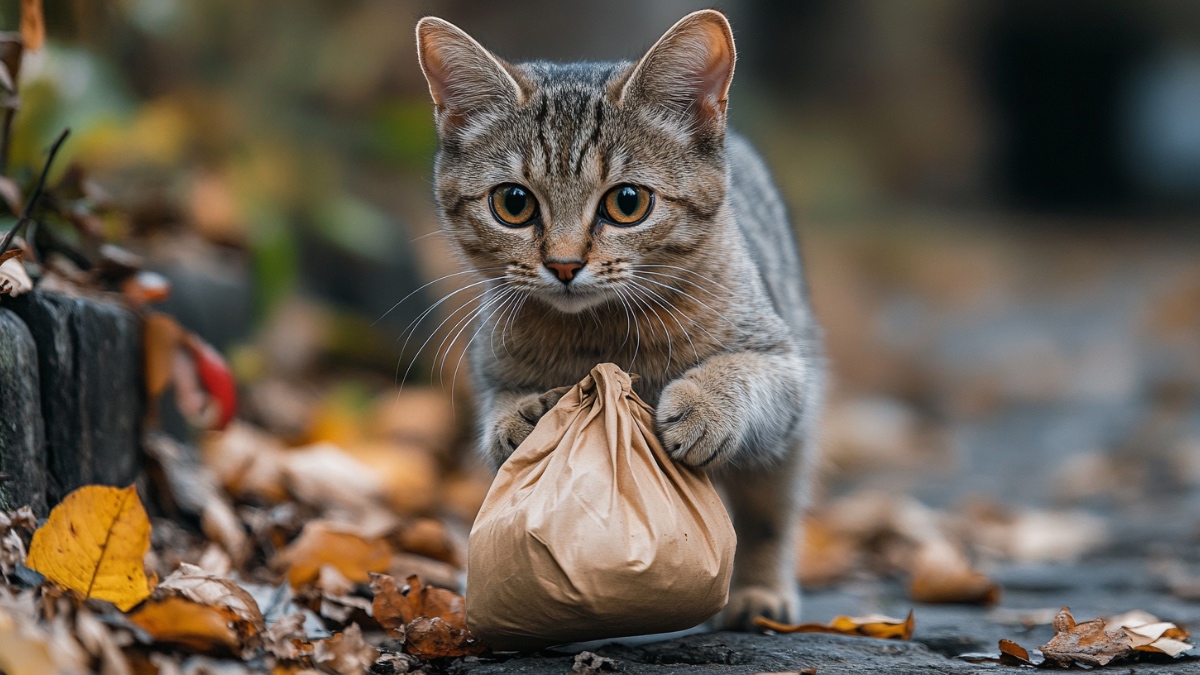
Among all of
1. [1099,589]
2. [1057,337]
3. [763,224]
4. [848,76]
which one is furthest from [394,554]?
[848,76]

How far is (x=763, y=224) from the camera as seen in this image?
354 centimetres

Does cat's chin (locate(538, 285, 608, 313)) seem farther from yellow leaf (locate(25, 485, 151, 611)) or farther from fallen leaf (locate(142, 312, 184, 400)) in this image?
fallen leaf (locate(142, 312, 184, 400))

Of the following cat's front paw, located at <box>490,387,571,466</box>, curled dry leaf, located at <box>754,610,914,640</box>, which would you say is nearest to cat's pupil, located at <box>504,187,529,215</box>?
cat's front paw, located at <box>490,387,571,466</box>

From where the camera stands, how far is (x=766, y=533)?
10.3ft

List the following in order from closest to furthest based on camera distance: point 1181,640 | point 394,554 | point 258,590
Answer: point 1181,640
point 258,590
point 394,554

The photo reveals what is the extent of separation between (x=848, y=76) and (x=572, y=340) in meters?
9.14

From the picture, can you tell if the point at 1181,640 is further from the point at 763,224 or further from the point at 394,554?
the point at 394,554

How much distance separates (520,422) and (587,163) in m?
0.59

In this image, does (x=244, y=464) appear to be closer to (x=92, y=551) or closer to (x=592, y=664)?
(x=92, y=551)

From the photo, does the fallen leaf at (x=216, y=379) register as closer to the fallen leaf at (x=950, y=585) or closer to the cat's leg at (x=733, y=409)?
the cat's leg at (x=733, y=409)

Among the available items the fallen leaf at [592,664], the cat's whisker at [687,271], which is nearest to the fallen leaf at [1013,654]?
the fallen leaf at [592,664]

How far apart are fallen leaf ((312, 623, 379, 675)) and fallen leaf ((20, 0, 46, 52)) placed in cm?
176

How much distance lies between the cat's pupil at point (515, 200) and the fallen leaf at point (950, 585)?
170 cm

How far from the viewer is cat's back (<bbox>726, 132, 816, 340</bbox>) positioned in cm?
317
